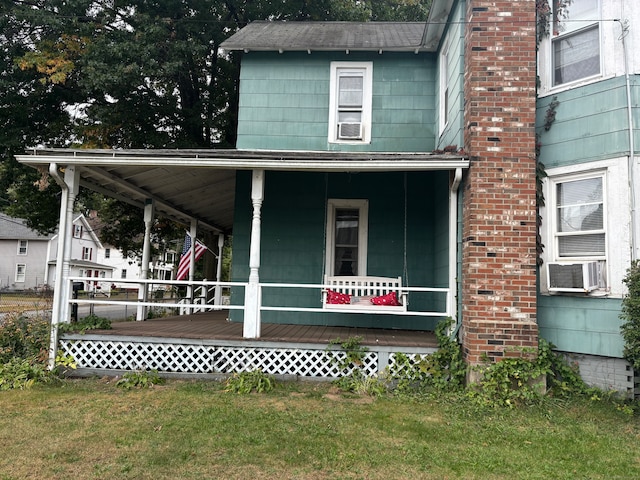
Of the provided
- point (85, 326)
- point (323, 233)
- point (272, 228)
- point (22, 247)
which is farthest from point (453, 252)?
point (22, 247)

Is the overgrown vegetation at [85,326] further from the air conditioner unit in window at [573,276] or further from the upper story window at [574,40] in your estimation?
the upper story window at [574,40]

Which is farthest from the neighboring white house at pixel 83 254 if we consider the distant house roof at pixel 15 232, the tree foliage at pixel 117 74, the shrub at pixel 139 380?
the shrub at pixel 139 380

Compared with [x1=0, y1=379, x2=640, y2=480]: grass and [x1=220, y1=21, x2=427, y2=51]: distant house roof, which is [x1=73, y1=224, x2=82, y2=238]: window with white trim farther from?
[x1=0, y1=379, x2=640, y2=480]: grass

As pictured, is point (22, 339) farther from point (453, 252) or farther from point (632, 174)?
point (632, 174)

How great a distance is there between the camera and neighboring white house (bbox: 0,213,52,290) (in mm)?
35188

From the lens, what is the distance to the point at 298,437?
421 cm

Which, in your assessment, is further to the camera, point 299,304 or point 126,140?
point 126,140

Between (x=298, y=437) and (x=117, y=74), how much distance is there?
1125cm

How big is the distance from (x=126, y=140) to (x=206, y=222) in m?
4.39

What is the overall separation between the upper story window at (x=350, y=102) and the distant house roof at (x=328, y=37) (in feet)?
1.30

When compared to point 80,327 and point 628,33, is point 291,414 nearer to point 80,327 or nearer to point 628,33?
point 80,327

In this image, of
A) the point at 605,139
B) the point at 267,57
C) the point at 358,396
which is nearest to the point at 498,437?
the point at 358,396

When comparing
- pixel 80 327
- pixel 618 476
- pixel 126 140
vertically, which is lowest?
pixel 618 476

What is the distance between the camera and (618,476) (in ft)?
11.6
